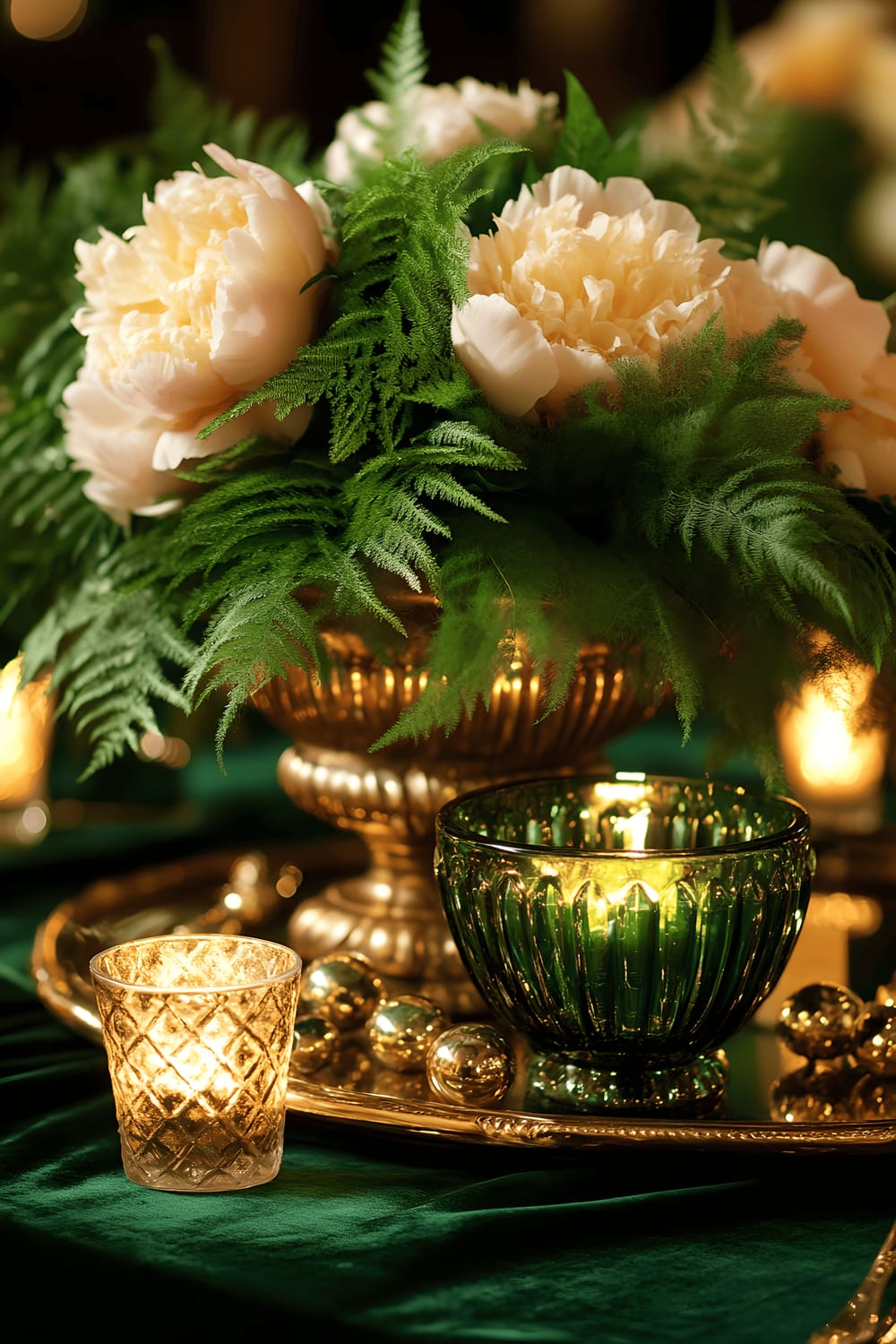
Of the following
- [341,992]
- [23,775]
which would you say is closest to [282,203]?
[341,992]

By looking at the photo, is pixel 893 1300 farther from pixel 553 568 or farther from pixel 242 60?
pixel 242 60

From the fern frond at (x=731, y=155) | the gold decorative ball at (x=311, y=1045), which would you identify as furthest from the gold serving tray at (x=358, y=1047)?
the fern frond at (x=731, y=155)

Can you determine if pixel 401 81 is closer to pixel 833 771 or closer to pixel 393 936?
pixel 393 936

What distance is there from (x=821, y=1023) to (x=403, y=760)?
20cm

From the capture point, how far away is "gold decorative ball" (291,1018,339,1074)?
55cm

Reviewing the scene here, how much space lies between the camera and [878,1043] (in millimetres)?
550

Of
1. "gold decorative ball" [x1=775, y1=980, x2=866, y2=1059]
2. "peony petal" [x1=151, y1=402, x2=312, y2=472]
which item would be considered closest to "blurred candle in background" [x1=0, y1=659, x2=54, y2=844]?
"peony petal" [x1=151, y1=402, x2=312, y2=472]

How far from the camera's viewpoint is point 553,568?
0.51 meters

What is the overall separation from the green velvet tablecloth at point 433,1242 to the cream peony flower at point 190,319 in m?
0.25

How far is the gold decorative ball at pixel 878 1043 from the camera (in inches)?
21.6

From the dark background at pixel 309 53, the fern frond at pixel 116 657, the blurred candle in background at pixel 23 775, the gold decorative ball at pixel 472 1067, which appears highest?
the dark background at pixel 309 53

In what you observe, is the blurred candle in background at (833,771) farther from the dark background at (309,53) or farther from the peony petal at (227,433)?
the dark background at (309,53)

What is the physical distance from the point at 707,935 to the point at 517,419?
0.19 metres

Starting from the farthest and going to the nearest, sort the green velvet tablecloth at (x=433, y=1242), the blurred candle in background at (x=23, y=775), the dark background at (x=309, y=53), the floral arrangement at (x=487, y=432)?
the dark background at (x=309, y=53), the blurred candle in background at (x=23, y=775), the floral arrangement at (x=487, y=432), the green velvet tablecloth at (x=433, y=1242)
